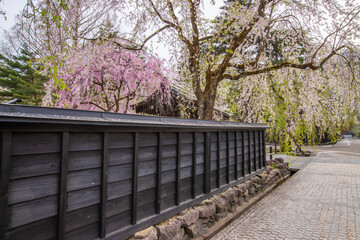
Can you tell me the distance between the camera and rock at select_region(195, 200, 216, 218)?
10.4 ft

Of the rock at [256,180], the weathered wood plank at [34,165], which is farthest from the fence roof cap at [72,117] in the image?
the rock at [256,180]

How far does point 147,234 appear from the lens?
7.46 feet

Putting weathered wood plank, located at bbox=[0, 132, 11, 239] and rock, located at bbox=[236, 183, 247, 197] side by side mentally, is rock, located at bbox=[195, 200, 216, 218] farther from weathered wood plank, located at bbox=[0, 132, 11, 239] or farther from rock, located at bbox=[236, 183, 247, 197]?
weathered wood plank, located at bbox=[0, 132, 11, 239]

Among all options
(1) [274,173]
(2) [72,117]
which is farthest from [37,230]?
(1) [274,173]

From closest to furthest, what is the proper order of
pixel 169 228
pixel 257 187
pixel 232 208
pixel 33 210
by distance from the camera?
pixel 33 210 < pixel 169 228 < pixel 232 208 < pixel 257 187

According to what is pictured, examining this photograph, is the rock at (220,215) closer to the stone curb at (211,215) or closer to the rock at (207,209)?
the stone curb at (211,215)

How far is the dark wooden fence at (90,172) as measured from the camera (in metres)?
1.45

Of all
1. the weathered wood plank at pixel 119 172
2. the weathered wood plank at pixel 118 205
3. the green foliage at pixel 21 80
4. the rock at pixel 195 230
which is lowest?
the rock at pixel 195 230

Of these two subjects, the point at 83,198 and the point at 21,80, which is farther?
the point at 21,80

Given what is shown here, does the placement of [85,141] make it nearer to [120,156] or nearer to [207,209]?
[120,156]

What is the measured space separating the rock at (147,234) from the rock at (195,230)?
0.69 meters

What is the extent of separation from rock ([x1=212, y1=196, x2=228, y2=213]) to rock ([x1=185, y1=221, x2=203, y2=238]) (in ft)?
1.73

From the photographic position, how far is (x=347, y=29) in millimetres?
6113

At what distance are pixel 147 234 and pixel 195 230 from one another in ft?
3.20
